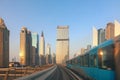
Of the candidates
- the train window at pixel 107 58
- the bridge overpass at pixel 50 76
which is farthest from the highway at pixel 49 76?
the train window at pixel 107 58

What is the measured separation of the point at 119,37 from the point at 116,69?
169 centimetres

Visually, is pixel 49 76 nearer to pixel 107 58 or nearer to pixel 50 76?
pixel 50 76

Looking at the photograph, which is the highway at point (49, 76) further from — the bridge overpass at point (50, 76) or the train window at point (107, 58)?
the train window at point (107, 58)

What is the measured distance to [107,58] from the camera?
750 inches

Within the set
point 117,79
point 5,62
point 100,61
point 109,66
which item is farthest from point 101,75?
point 5,62

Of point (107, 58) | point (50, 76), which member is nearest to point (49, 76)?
point (50, 76)

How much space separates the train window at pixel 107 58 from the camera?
18.2 meters

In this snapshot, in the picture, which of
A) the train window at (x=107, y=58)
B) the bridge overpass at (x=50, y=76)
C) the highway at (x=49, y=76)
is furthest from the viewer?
the bridge overpass at (x=50, y=76)

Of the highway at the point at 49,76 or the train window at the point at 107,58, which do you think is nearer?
the train window at the point at 107,58

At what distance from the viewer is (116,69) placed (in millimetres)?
17297

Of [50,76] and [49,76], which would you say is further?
[50,76]

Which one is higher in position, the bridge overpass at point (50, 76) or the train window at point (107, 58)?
the train window at point (107, 58)

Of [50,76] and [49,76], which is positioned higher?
[49,76]

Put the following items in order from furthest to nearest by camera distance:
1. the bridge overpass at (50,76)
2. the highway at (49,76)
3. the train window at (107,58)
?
the bridge overpass at (50,76) → the highway at (49,76) → the train window at (107,58)
